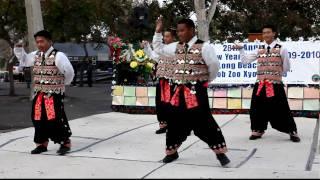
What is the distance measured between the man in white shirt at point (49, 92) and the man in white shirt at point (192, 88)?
1.54 m

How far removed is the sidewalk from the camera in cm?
666

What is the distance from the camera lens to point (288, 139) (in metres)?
9.35

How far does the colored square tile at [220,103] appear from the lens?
514 inches

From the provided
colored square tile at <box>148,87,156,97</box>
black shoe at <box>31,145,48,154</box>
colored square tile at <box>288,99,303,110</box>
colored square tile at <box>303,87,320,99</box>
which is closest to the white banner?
colored square tile at <box>303,87,320,99</box>

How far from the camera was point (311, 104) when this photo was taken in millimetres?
12328

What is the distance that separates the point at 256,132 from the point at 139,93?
479 cm

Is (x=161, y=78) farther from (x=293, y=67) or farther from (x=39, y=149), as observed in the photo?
(x=293, y=67)

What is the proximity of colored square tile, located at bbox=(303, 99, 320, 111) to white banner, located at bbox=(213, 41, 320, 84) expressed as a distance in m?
0.40

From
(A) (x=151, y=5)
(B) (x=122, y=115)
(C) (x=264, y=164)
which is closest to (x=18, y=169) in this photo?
(C) (x=264, y=164)

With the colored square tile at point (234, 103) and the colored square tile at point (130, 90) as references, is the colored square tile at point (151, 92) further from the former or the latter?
the colored square tile at point (234, 103)

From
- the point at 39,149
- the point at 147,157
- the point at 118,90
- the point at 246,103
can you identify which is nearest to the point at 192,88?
the point at 147,157

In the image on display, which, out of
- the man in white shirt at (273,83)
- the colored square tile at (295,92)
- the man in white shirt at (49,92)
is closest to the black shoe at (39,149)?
the man in white shirt at (49,92)

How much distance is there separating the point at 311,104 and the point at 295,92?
412mm

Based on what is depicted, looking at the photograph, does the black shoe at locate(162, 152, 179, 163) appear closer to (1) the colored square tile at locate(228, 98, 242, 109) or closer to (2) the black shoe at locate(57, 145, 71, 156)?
(2) the black shoe at locate(57, 145, 71, 156)
